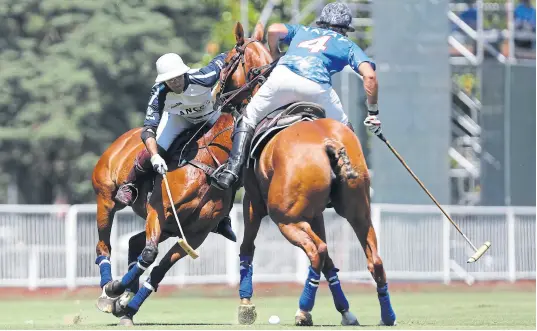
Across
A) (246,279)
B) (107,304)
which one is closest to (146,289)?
(107,304)

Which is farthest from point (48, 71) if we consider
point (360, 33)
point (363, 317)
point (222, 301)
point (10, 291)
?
point (363, 317)

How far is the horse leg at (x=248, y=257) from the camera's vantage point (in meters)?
11.7

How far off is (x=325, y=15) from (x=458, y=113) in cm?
1578

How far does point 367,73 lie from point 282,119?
0.82 meters

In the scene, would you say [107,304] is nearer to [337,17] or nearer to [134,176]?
[134,176]

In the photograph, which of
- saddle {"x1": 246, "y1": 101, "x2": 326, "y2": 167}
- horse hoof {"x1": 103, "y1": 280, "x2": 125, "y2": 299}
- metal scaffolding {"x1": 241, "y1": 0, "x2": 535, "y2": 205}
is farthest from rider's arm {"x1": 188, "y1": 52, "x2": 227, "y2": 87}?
metal scaffolding {"x1": 241, "y1": 0, "x2": 535, "y2": 205}

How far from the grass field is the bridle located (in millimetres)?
2099

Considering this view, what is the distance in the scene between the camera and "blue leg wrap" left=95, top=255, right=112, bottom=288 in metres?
13.1

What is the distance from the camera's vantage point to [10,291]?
792 inches

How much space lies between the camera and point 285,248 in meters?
21.1

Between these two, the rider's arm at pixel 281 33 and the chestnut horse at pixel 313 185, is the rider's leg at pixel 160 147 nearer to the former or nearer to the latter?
the rider's arm at pixel 281 33

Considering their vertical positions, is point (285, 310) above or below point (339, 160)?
below

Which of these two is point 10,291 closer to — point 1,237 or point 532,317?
point 1,237

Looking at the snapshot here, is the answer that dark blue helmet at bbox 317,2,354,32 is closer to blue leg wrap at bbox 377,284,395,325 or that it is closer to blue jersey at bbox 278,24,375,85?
blue jersey at bbox 278,24,375,85
